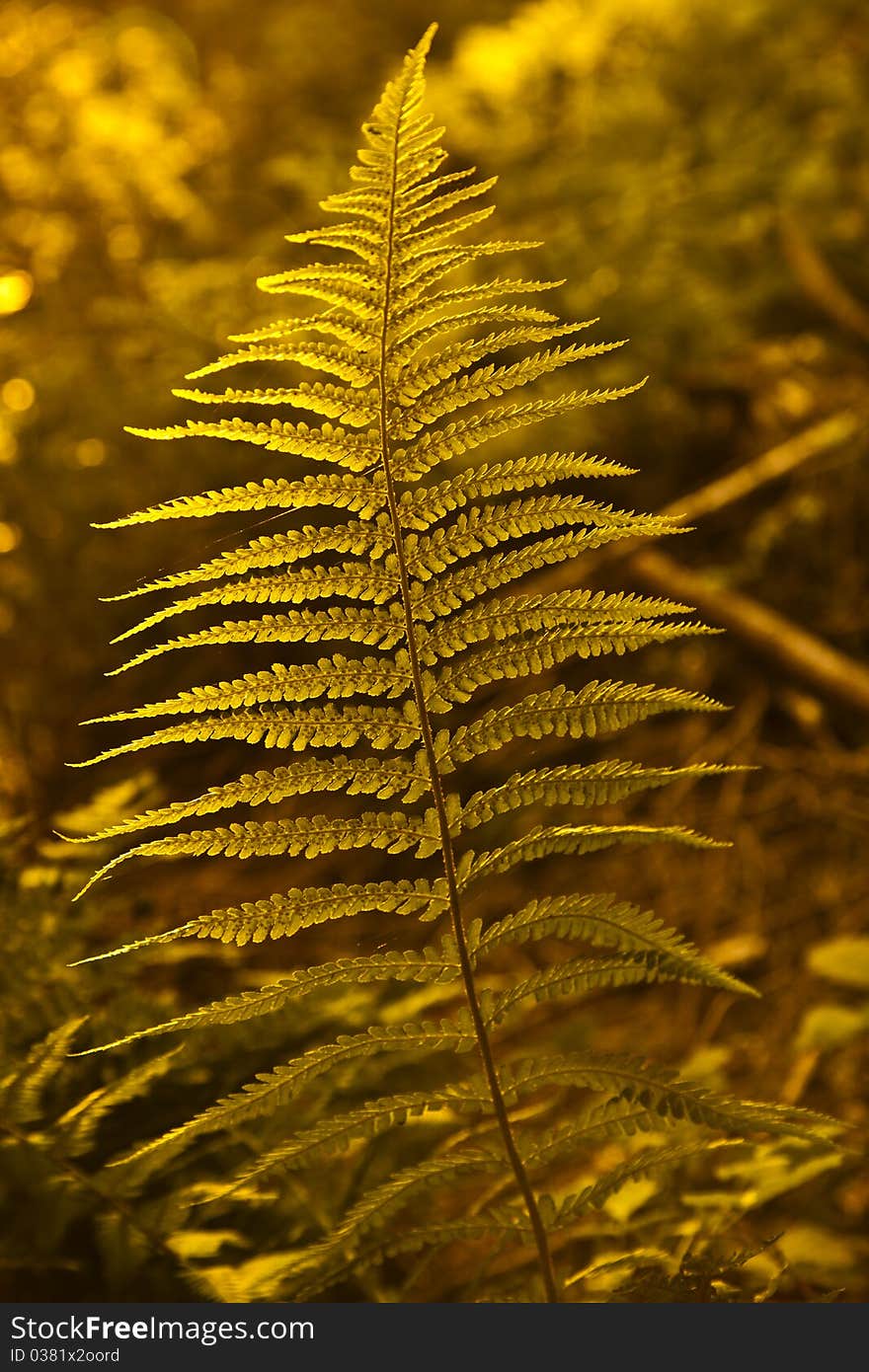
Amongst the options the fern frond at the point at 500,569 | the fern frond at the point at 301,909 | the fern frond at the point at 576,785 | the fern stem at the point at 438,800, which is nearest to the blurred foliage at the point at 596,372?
the fern stem at the point at 438,800

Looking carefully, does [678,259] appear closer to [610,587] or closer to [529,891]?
[610,587]

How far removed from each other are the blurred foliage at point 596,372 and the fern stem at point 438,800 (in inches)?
7.1

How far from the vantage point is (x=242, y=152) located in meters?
5.16

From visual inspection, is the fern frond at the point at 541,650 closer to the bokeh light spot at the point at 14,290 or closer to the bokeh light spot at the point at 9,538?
the bokeh light spot at the point at 9,538

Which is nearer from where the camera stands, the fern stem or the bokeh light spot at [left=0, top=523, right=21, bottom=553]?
the fern stem

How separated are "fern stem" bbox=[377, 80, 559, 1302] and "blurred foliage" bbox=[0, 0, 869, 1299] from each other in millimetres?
180

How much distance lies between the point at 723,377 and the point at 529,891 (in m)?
2.13

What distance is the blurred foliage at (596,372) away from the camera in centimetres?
190

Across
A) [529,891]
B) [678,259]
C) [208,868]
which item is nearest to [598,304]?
[678,259]

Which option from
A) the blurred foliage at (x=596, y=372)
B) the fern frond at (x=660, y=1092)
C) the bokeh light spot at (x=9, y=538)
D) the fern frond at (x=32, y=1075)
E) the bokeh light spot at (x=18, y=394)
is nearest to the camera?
the fern frond at (x=660, y=1092)

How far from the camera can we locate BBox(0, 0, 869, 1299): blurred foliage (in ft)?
6.23

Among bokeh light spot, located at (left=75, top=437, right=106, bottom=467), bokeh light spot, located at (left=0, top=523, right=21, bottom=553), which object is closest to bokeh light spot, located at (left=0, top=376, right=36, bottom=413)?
bokeh light spot, located at (left=75, top=437, right=106, bottom=467)

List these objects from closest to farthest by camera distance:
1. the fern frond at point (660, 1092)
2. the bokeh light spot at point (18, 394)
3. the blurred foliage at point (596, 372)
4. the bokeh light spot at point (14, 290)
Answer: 1. the fern frond at point (660, 1092)
2. the blurred foliage at point (596, 372)
3. the bokeh light spot at point (18, 394)
4. the bokeh light spot at point (14, 290)

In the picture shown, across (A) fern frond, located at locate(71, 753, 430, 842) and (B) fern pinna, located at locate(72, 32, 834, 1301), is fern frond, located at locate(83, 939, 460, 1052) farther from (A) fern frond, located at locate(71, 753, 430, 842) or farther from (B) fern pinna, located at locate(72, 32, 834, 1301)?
(A) fern frond, located at locate(71, 753, 430, 842)
